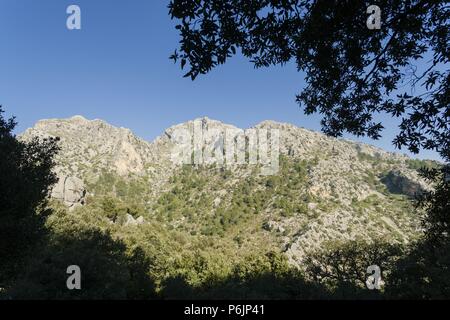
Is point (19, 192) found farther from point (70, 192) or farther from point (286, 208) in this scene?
point (286, 208)

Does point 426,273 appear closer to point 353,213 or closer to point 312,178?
point 353,213

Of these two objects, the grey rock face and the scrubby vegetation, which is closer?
the scrubby vegetation

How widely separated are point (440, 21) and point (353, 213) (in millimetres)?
153766

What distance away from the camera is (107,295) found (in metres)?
17.2

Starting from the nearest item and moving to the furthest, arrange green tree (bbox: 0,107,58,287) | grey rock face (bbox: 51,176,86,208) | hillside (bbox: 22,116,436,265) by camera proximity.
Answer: green tree (bbox: 0,107,58,287) < grey rock face (bbox: 51,176,86,208) < hillside (bbox: 22,116,436,265)

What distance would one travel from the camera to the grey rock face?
72750 millimetres

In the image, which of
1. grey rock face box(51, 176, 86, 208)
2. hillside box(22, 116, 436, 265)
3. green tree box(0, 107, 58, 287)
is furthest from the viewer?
hillside box(22, 116, 436, 265)

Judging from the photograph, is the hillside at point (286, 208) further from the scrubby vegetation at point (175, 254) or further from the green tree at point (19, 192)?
the green tree at point (19, 192)

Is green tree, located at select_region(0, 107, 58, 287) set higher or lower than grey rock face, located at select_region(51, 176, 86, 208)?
lower

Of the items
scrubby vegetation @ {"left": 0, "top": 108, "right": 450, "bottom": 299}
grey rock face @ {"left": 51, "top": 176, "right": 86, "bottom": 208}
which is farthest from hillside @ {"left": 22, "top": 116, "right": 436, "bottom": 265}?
grey rock face @ {"left": 51, "top": 176, "right": 86, "bottom": 208}

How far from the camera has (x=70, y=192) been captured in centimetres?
7575

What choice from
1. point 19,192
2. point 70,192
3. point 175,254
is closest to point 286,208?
point 70,192

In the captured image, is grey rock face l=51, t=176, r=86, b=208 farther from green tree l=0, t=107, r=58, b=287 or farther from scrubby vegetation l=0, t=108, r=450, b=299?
green tree l=0, t=107, r=58, b=287

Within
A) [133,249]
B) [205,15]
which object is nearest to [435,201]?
[205,15]
